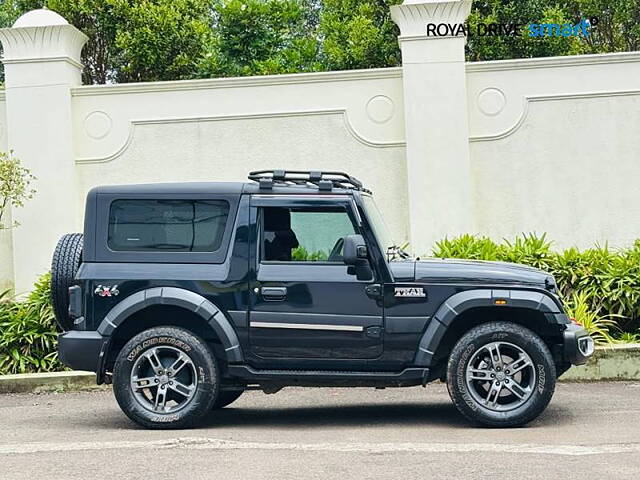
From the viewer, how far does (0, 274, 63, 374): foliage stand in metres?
12.1

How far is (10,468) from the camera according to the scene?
23.7 feet

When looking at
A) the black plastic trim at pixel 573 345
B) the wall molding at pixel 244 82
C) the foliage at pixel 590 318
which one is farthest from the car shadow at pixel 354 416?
the wall molding at pixel 244 82

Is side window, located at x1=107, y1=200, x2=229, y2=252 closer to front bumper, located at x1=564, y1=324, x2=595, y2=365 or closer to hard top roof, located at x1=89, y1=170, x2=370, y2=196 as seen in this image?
A: hard top roof, located at x1=89, y1=170, x2=370, y2=196

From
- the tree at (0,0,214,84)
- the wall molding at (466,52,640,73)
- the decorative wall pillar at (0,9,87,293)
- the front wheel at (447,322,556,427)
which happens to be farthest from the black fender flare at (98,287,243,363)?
the tree at (0,0,214,84)

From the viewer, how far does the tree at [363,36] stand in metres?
21.7

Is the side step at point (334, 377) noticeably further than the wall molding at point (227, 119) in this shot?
No

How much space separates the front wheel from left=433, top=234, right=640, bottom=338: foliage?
3.91m

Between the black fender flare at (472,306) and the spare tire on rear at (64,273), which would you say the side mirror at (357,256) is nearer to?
the black fender flare at (472,306)

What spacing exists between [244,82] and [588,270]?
5325 millimetres

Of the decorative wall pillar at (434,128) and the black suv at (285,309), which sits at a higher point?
the decorative wall pillar at (434,128)

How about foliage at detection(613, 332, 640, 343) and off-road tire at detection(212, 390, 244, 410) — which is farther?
foliage at detection(613, 332, 640, 343)

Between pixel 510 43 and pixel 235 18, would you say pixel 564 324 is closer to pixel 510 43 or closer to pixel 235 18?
pixel 510 43

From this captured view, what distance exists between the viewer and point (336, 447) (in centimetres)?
767

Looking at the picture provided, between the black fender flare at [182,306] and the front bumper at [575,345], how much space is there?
2.56m
